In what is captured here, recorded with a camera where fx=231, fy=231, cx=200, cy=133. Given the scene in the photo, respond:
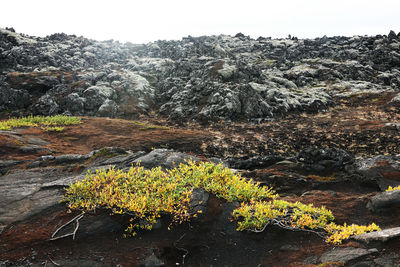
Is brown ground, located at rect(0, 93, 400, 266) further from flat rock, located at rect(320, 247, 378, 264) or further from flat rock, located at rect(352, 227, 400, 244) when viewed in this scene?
flat rock, located at rect(320, 247, 378, 264)

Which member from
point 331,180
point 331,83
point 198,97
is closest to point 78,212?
point 331,180

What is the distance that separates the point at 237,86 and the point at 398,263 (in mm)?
39220

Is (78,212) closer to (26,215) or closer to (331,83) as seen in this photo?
(26,215)

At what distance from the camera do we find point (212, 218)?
26.6 ft

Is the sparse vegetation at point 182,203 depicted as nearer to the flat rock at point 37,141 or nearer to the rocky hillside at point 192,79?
the flat rock at point 37,141

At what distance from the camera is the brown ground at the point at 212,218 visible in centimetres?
639

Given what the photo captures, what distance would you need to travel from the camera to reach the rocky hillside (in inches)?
1598

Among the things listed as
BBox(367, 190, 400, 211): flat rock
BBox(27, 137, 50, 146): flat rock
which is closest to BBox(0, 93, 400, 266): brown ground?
BBox(367, 190, 400, 211): flat rock

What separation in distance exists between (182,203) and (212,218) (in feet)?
3.84

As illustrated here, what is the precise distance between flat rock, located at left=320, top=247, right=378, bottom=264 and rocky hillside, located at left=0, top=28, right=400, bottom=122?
31051mm

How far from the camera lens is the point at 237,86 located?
42438mm

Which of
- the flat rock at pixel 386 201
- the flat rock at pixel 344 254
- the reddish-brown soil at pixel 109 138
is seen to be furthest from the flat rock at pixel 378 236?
the reddish-brown soil at pixel 109 138

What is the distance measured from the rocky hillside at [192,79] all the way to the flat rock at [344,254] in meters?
31.1

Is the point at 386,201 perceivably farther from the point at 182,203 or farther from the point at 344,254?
the point at 182,203
